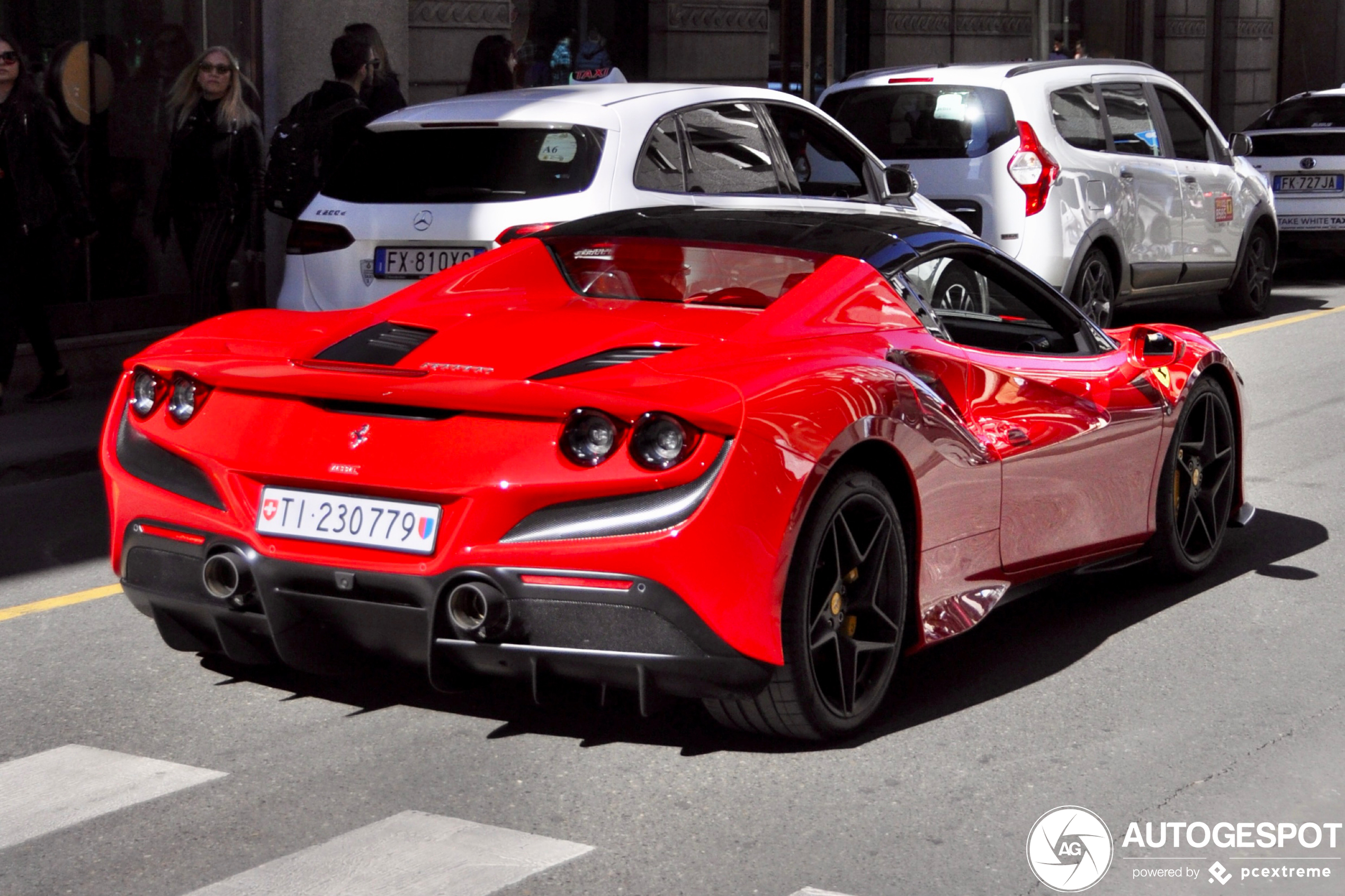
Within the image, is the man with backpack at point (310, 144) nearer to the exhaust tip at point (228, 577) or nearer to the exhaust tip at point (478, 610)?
the exhaust tip at point (228, 577)

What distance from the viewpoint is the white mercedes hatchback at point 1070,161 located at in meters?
11.9

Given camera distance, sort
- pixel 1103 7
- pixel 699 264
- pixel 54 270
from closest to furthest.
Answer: pixel 699 264
pixel 54 270
pixel 1103 7

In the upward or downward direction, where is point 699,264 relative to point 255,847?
upward

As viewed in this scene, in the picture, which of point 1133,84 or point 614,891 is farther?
point 1133,84

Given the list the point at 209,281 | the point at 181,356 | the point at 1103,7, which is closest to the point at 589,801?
the point at 181,356

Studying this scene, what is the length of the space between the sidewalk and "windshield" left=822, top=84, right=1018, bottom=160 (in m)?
4.72

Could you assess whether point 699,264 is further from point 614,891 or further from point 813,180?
point 813,180

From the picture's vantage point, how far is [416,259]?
8.24 metres

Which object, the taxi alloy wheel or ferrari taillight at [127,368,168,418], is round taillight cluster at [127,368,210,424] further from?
the taxi alloy wheel

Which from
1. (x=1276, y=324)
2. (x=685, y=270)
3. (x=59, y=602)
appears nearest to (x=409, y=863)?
(x=685, y=270)

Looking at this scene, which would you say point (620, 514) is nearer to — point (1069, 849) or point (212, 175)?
point (1069, 849)

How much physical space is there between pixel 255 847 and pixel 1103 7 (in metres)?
24.8

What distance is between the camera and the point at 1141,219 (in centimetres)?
1280

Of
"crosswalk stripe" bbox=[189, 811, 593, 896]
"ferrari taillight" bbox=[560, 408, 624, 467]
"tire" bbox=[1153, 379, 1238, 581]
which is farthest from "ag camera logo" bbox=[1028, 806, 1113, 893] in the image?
"tire" bbox=[1153, 379, 1238, 581]
